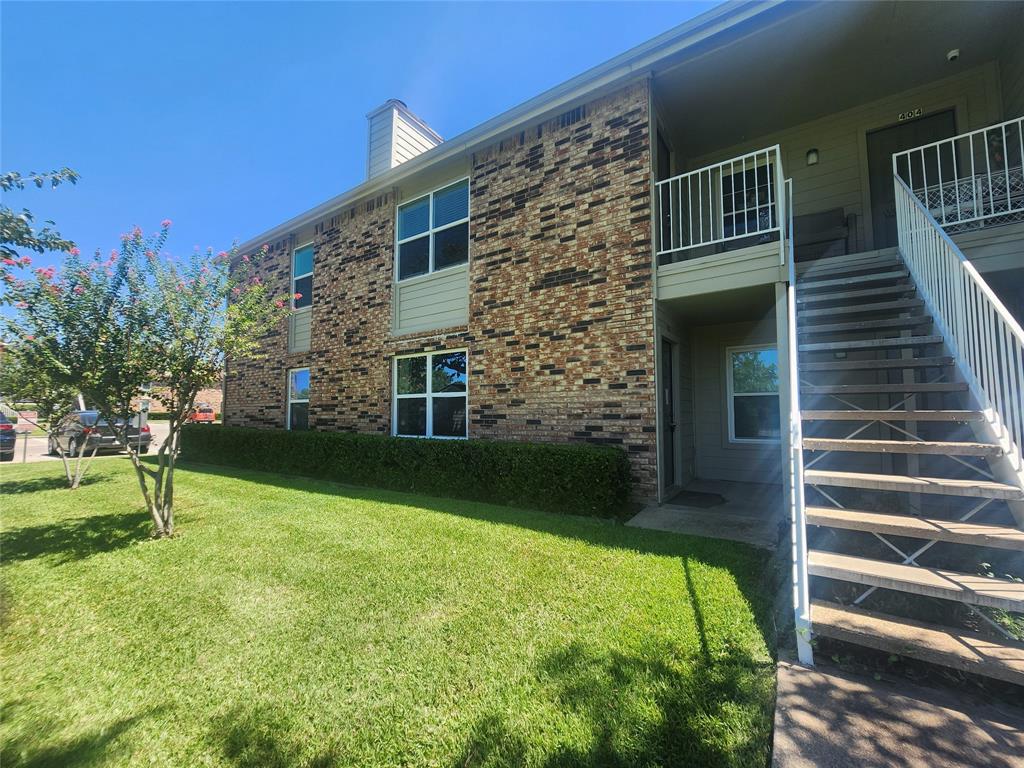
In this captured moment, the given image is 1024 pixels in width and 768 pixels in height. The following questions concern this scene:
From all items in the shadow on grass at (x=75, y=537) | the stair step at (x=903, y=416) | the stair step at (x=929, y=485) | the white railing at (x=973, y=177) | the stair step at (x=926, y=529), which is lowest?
the shadow on grass at (x=75, y=537)

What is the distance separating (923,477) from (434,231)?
26.8 feet

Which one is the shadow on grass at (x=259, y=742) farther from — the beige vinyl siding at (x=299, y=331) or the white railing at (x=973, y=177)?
the beige vinyl siding at (x=299, y=331)

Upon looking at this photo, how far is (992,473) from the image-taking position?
3.20 m

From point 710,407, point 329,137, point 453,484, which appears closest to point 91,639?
point 453,484

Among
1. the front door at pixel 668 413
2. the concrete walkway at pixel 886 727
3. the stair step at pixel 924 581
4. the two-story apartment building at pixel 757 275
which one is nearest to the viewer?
the concrete walkway at pixel 886 727

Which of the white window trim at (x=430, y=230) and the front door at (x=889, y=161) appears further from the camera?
the white window trim at (x=430, y=230)

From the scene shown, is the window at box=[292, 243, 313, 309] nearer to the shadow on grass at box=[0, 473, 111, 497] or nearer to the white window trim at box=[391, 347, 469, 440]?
the white window trim at box=[391, 347, 469, 440]

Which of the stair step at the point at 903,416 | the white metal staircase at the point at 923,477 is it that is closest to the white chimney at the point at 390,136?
the white metal staircase at the point at 923,477

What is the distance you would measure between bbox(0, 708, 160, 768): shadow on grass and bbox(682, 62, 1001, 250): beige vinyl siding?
9.61 m

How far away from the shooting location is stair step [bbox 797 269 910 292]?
506 cm

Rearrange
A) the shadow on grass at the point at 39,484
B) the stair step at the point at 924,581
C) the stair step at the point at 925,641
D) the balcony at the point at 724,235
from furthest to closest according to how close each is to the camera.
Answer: the shadow on grass at the point at 39,484
the balcony at the point at 724,235
the stair step at the point at 924,581
the stair step at the point at 925,641

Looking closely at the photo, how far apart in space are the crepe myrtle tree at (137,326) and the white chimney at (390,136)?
759 centimetres

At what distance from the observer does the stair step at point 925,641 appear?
2.15m

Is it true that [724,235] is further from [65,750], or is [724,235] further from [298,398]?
[298,398]
